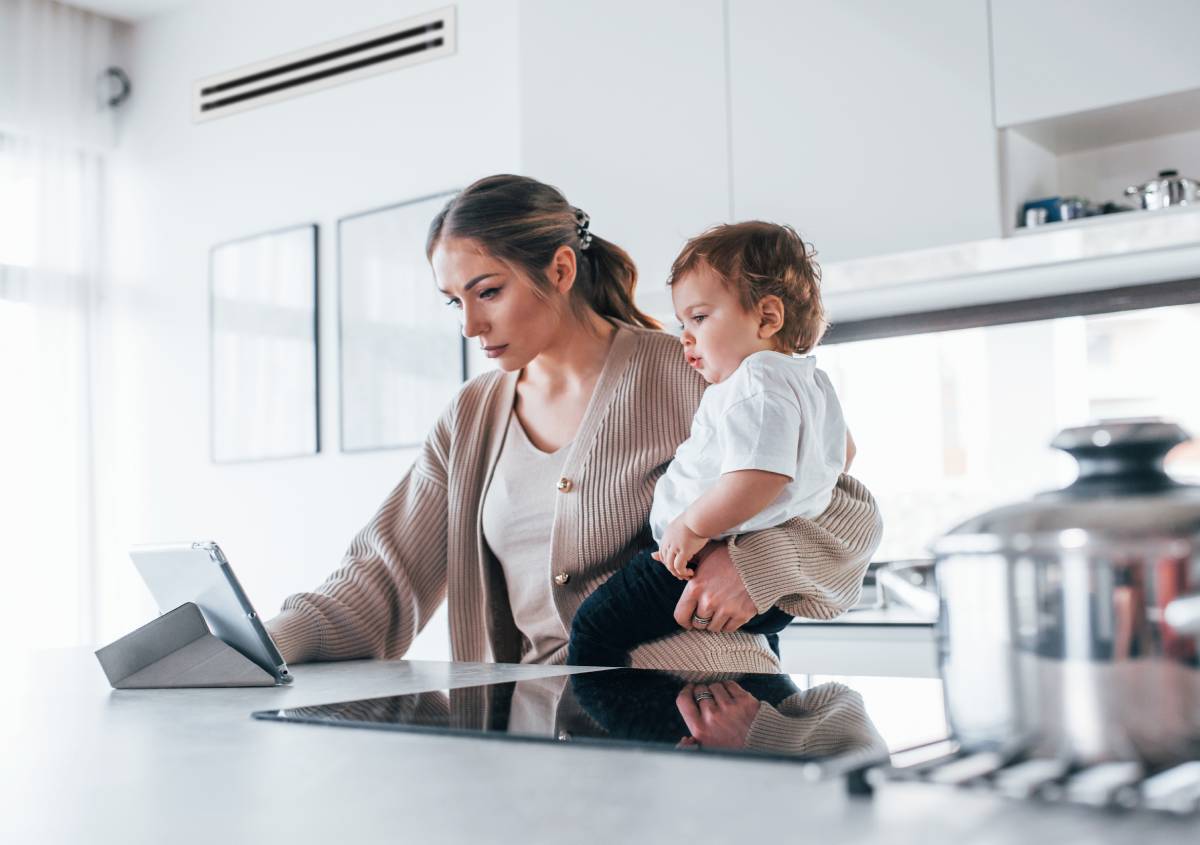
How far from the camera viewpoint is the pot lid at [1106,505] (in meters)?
0.55

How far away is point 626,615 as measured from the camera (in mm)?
1420

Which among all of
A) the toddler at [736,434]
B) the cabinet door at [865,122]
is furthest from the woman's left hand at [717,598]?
the cabinet door at [865,122]

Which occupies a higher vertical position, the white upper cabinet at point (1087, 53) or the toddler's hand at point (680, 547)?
the white upper cabinet at point (1087, 53)

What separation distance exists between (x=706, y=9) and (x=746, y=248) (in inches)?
50.4

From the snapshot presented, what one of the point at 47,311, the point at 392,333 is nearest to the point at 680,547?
the point at 392,333

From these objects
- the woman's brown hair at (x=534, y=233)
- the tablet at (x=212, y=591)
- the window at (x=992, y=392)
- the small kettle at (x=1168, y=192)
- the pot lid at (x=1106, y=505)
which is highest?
the small kettle at (x=1168, y=192)

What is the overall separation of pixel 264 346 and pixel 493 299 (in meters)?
2.46

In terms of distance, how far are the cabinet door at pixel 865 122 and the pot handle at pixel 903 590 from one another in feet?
2.70

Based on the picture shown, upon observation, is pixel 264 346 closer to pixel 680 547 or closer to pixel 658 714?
pixel 680 547

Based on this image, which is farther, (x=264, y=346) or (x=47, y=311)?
(x=47, y=311)

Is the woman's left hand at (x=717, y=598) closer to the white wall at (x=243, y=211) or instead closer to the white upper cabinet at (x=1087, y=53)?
the white upper cabinet at (x=1087, y=53)

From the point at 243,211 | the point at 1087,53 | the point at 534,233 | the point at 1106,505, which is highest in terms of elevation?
the point at 243,211

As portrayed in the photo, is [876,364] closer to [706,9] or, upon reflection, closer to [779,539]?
[706,9]

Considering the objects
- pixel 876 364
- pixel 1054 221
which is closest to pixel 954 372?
pixel 876 364
